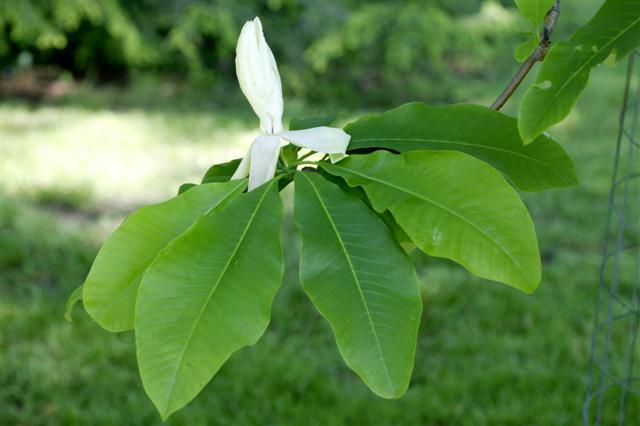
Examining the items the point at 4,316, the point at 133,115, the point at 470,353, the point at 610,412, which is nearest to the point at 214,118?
the point at 133,115

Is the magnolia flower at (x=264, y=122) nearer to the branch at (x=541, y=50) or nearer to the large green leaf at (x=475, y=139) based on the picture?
the large green leaf at (x=475, y=139)

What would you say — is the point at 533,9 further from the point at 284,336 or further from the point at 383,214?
the point at 284,336

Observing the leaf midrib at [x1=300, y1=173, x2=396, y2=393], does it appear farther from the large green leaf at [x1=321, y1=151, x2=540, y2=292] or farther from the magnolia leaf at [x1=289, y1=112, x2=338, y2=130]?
the magnolia leaf at [x1=289, y1=112, x2=338, y2=130]

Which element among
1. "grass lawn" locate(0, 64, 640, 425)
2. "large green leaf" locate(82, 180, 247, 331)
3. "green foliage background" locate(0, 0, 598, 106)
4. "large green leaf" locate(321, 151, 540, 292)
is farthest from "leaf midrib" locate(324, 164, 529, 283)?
"green foliage background" locate(0, 0, 598, 106)

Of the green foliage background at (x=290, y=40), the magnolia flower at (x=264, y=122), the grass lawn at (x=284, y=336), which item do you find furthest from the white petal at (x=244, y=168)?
the green foliage background at (x=290, y=40)

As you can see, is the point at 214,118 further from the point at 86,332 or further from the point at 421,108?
the point at 421,108
